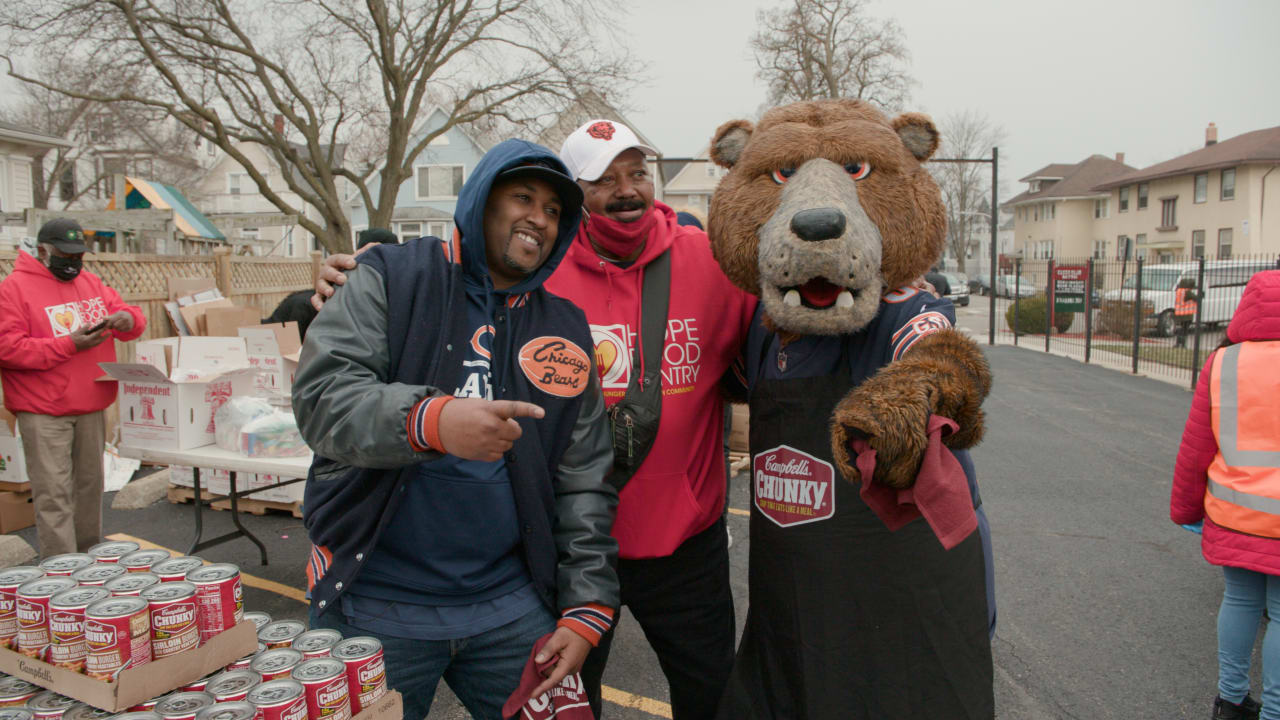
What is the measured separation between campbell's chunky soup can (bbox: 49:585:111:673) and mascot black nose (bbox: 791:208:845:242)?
175cm

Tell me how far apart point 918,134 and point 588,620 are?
156cm

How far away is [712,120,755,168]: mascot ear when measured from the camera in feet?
7.47

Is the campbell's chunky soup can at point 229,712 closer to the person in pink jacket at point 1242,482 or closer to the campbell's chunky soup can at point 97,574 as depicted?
the campbell's chunky soup can at point 97,574

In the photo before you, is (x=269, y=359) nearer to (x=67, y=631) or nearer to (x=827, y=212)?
(x=67, y=631)

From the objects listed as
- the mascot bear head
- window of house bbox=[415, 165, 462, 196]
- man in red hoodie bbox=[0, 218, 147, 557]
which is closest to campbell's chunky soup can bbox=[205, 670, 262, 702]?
the mascot bear head

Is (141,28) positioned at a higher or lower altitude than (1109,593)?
higher

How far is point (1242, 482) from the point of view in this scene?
9.68 feet

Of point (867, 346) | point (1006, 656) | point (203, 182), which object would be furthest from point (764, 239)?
point (203, 182)

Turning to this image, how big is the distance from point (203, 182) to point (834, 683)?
48446 millimetres

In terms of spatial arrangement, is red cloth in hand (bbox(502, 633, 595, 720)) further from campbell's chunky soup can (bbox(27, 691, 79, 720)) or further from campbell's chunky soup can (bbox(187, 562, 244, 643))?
campbell's chunky soup can (bbox(27, 691, 79, 720))

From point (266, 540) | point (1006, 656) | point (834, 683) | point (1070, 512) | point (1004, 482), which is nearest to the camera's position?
point (834, 683)

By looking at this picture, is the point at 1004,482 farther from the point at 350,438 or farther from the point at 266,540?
the point at 350,438

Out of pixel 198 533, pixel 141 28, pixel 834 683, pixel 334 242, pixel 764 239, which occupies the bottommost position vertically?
pixel 198 533

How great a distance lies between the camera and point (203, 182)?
42.2 meters
